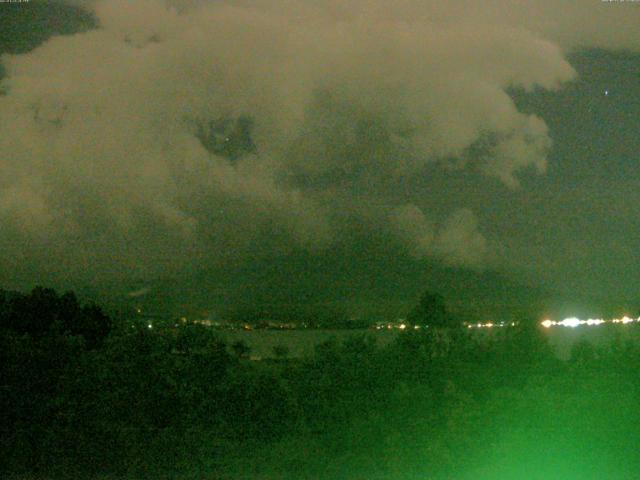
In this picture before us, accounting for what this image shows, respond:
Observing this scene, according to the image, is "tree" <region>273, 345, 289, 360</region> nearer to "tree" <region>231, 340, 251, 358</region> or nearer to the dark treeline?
the dark treeline

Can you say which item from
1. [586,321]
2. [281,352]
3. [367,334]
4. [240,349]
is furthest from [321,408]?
[586,321]

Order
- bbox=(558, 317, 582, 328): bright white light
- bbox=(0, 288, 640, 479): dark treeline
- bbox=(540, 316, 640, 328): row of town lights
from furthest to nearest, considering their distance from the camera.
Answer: bbox=(558, 317, 582, 328): bright white light → bbox=(540, 316, 640, 328): row of town lights → bbox=(0, 288, 640, 479): dark treeline

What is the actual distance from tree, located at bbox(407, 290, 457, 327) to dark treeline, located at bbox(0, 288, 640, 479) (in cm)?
92

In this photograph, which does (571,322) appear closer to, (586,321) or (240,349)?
(586,321)

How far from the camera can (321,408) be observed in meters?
11.4

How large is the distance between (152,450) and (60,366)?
190cm

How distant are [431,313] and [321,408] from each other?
10.6 feet

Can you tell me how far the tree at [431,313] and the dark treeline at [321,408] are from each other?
923 mm

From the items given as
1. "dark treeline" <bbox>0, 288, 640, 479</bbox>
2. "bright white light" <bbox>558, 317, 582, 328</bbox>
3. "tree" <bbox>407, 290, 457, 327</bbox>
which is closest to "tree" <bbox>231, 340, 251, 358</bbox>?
"dark treeline" <bbox>0, 288, 640, 479</bbox>

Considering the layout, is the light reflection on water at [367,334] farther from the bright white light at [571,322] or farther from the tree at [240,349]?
the bright white light at [571,322]

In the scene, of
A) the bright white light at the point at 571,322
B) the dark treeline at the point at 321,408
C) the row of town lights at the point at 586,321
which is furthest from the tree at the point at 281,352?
the bright white light at the point at 571,322

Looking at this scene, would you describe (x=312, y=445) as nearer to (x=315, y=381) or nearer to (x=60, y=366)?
(x=315, y=381)

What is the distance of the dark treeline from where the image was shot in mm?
10609

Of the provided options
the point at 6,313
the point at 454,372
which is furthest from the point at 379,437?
the point at 6,313
